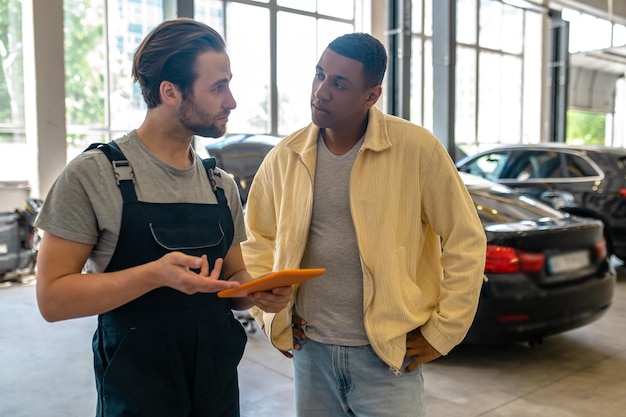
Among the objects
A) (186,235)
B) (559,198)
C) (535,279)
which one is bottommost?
(535,279)

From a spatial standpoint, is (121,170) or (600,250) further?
(600,250)

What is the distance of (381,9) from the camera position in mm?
15102

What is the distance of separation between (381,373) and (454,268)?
1.22 ft

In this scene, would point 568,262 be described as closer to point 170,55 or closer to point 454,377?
point 454,377

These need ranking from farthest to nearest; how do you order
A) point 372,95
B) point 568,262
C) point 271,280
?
point 568,262 → point 372,95 → point 271,280

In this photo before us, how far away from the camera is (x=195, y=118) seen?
1636 millimetres

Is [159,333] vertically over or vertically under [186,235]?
under

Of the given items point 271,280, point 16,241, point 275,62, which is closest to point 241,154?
point 16,241

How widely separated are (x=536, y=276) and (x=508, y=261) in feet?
0.81

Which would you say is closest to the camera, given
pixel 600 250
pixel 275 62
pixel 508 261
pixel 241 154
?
pixel 508 261

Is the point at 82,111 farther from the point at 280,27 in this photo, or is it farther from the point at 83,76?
the point at 280,27

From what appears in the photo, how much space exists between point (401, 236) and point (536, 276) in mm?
2856

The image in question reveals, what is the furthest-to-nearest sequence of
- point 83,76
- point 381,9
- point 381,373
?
point 381,9, point 83,76, point 381,373

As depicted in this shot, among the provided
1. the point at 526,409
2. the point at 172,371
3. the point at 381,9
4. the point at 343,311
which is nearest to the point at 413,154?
the point at 343,311
